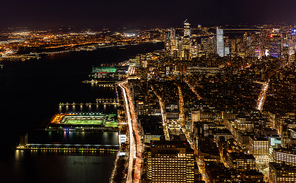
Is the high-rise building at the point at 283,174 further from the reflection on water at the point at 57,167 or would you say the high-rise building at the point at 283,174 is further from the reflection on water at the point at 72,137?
the reflection on water at the point at 72,137

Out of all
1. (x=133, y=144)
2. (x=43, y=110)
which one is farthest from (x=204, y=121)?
(x=43, y=110)

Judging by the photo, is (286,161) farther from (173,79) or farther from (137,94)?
(173,79)

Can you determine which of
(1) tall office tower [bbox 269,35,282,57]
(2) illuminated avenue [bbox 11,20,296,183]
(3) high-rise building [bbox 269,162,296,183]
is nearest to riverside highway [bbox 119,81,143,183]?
(2) illuminated avenue [bbox 11,20,296,183]

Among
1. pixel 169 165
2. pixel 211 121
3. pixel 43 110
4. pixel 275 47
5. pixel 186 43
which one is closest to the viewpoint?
pixel 169 165

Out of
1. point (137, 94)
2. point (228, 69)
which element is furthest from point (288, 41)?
point (137, 94)

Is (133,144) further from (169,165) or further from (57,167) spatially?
(169,165)
